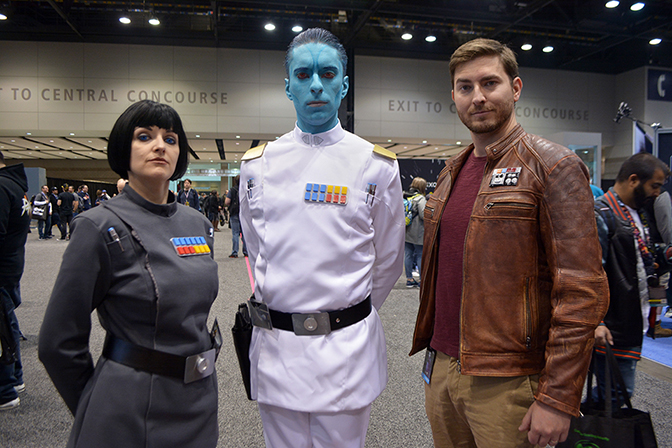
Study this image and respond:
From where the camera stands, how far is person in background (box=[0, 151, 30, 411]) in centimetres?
255

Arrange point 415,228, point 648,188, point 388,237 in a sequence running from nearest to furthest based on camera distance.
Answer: point 388,237 → point 648,188 → point 415,228

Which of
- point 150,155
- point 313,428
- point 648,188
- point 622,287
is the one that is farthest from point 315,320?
point 648,188

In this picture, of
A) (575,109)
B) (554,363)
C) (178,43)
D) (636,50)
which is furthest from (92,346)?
(636,50)

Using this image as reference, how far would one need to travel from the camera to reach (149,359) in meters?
1.06

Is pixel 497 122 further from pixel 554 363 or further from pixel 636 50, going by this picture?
pixel 636 50

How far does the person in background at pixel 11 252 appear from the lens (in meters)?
2.55

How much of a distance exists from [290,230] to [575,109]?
50.9 ft

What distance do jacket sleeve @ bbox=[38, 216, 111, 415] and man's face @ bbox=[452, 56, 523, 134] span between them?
106cm

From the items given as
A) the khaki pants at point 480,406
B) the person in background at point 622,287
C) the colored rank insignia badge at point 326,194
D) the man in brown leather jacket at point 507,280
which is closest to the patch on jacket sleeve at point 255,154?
the colored rank insignia badge at point 326,194

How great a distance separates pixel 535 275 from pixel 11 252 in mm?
3125

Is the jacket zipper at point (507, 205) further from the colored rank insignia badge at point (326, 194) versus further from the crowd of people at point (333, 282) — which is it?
the colored rank insignia badge at point (326, 194)

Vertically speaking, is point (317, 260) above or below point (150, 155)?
below

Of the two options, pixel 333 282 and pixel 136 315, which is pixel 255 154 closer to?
pixel 333 282

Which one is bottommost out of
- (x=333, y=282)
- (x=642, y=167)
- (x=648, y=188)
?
(x=333, y=282)
